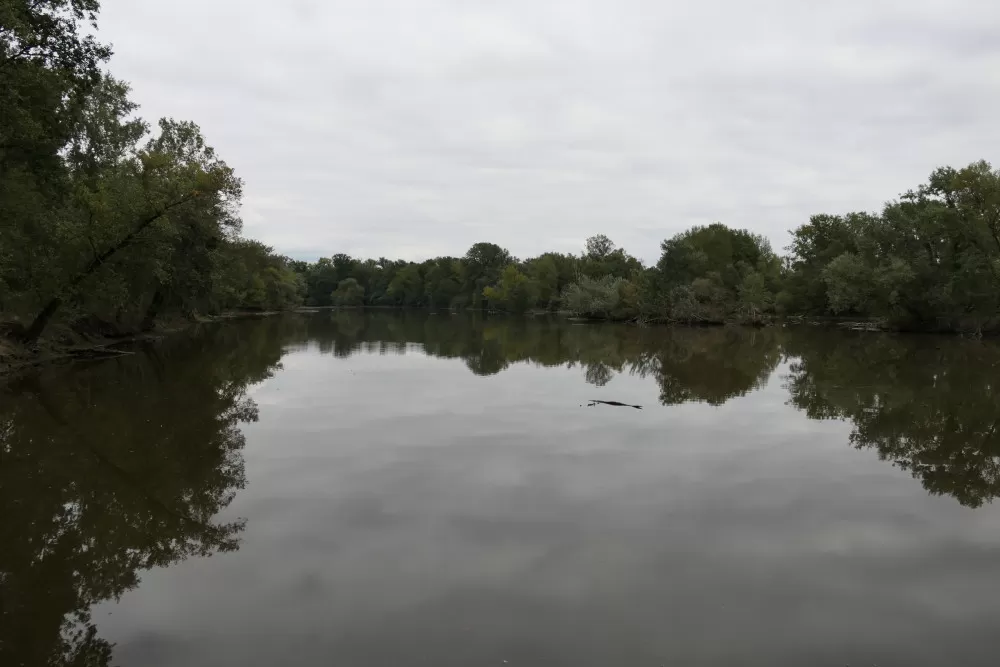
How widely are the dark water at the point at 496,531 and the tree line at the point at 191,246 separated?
26.7ft

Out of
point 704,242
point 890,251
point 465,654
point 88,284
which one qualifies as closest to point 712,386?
point 465,654

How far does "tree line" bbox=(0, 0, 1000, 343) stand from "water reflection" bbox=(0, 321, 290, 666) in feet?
22.1

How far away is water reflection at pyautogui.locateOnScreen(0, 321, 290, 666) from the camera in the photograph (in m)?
6.04

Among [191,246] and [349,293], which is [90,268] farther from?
[349,293]

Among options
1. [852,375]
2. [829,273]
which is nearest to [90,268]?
[852,375]

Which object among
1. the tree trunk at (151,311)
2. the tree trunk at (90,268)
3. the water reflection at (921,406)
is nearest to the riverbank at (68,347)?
the tree trunk at (151,311)

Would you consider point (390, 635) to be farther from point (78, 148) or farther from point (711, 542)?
point (78, 148)

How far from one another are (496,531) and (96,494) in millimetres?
6413

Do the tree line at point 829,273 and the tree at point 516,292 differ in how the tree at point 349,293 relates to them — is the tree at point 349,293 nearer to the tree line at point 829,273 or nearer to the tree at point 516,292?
the tree line at point 829,273

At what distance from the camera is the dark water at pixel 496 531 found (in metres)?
5.52

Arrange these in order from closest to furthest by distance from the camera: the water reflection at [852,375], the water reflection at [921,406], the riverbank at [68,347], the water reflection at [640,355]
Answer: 1. the water reflection at [921,406]
2. the water reflection at [852,375]
3. the water reflection at [640,355]
4. the riverbank at [68,347]

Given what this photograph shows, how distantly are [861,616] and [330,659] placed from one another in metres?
4.99

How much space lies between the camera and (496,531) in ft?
26.1

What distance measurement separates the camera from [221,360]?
2847 centimetres
